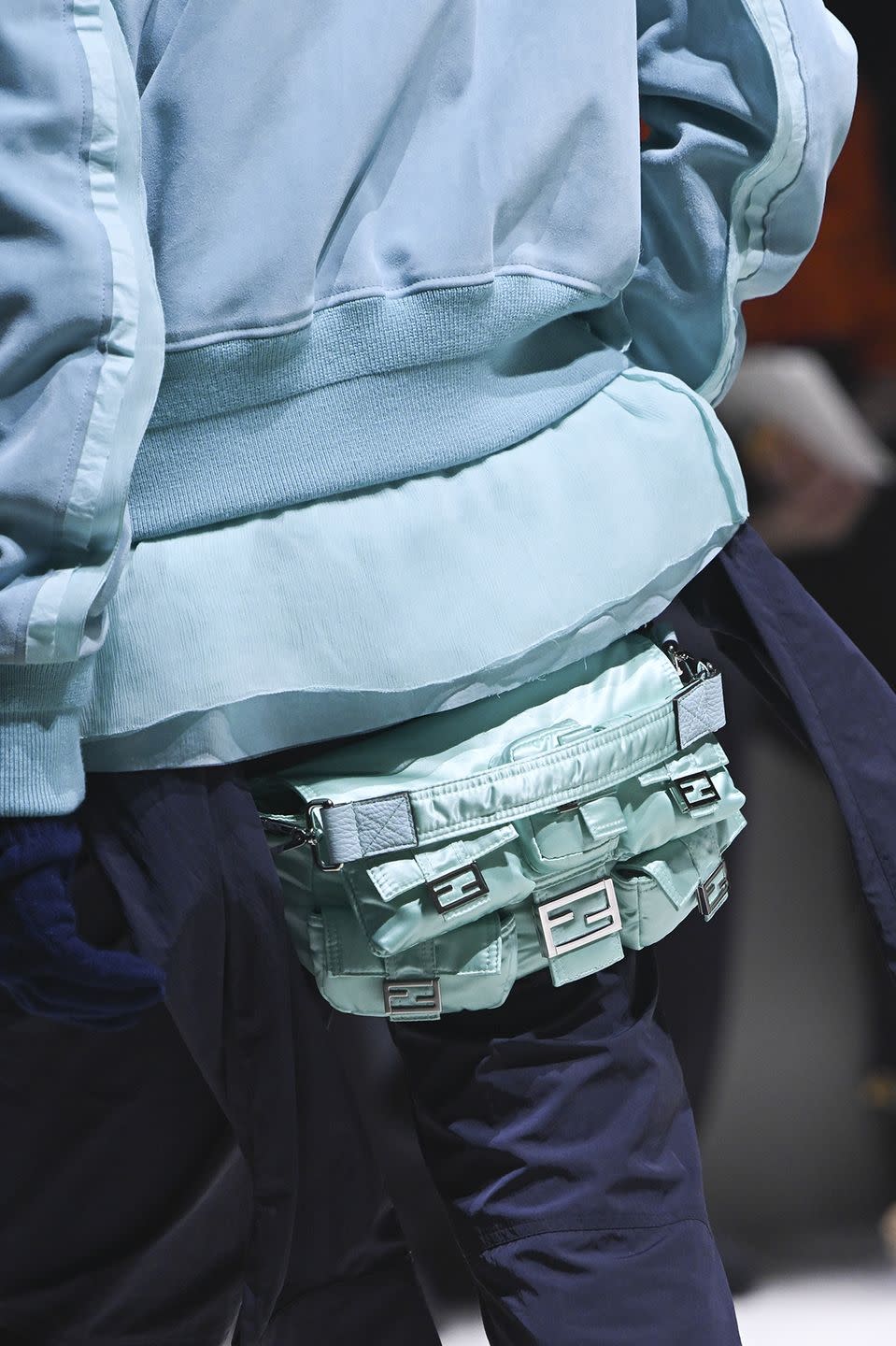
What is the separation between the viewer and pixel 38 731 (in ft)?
1.86

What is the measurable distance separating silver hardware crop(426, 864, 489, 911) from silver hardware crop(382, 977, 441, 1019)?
0.16 ft

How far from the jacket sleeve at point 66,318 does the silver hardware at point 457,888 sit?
19 cm

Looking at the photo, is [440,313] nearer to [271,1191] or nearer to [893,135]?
[271,1191]

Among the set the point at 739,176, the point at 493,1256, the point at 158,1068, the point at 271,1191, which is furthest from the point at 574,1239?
the point at 739,176

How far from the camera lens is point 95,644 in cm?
56

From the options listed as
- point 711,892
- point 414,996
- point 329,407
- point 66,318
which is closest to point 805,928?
point 711,892

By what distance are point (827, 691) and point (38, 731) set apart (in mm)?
410

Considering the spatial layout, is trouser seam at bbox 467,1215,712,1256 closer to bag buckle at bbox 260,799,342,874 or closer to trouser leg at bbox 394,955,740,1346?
trouser leg at bbox 394,955,740,1346

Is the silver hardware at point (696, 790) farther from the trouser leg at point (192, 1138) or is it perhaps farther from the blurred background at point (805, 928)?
the blurred background at point (805, 928)

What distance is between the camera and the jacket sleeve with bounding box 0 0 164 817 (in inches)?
20.0

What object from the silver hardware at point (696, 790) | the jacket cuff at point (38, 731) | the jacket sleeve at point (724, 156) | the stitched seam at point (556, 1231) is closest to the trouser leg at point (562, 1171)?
the stitched seam at point (556, 1231)
